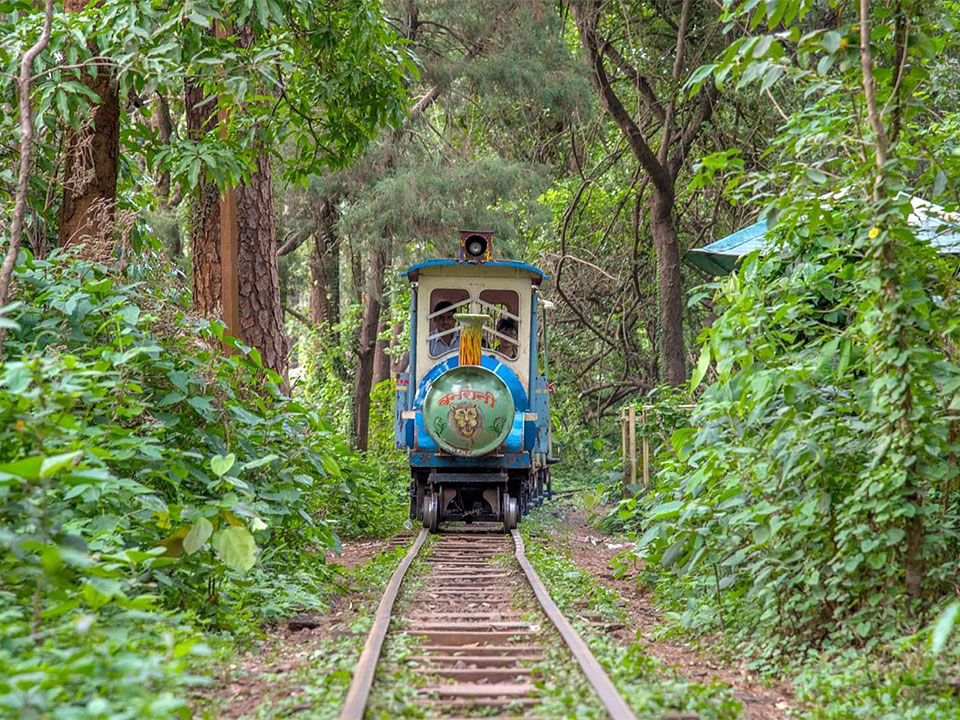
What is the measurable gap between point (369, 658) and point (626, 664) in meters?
1.37

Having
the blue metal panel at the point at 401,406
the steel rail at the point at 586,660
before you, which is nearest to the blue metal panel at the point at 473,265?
the blue metal panel at the point at 401,406

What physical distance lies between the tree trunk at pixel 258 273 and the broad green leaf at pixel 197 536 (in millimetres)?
5172

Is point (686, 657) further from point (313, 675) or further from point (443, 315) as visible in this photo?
point (443, 315)

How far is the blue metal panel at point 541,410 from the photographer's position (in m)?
13.5

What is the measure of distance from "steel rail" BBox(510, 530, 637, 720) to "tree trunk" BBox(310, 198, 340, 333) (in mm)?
11506

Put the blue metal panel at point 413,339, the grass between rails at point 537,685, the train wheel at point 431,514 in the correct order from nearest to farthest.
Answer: the grass between rails at point 537,685
the train wheel at point 431,514
the blue metal panel at point 413,339

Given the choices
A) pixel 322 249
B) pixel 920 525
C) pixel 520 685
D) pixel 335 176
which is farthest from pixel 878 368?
pixel 322 249

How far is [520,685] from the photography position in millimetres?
5137

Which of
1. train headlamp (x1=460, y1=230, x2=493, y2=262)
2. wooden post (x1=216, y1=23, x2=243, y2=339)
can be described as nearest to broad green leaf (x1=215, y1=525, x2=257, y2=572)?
wooden post (x1=216, y1=23, x2=243, y2=339)

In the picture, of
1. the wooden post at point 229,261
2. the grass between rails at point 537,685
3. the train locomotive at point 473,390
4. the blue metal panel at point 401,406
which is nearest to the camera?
the grass between rails at point 537,685

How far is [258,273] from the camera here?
11023 mm

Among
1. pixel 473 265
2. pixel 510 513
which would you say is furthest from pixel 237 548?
pixel 473 265

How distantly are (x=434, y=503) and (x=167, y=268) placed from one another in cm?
554

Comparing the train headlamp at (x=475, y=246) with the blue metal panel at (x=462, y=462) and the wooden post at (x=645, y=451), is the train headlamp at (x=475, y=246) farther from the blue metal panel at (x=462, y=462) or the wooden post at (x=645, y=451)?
the wooden post at (x=645, y=451)
